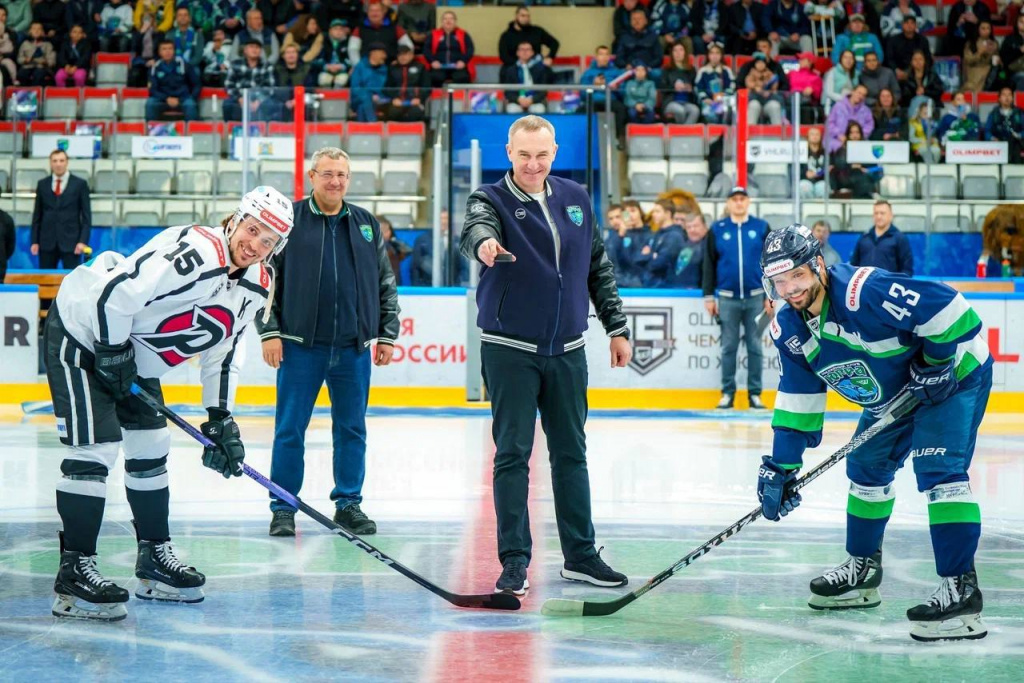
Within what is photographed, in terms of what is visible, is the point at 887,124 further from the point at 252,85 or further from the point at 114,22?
the point at 114,22

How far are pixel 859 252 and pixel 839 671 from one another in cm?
805

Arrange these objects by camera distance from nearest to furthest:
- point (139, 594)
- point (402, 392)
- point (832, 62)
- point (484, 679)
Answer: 1. point (484, 679)
2. point (139, 594)
3. point (402, 392)
4. point (832, 62)

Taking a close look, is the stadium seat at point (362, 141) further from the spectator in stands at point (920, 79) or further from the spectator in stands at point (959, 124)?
the spectator in stands at point (920, 79)

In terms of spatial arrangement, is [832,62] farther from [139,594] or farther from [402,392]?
[139,594]

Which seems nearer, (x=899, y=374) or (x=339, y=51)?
(x=899, y=374)

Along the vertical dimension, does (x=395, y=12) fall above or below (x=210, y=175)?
above

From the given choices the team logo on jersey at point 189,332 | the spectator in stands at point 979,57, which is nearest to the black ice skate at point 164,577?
the team logo on jersey at point 189,332

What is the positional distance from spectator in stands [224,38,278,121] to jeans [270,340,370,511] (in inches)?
243

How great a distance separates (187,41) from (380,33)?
2.32m

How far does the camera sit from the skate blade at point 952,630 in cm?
409

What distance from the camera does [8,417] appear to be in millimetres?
10234

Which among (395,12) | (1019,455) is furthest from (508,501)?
(395,12)

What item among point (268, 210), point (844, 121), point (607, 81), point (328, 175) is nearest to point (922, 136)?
point (844, 121)

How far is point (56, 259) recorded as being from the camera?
1212 cm
